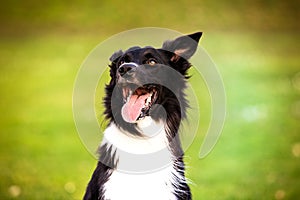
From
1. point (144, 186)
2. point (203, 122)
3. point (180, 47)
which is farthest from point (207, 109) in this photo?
point (144, 186)

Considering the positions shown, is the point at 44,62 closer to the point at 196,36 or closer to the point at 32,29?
the point at 32,29

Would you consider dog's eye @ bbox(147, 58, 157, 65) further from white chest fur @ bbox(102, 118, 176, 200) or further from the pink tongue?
white chest fur @ bbox(102, 118, 176, 200)

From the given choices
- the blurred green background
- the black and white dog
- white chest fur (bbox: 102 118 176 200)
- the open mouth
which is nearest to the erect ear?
the black and white dog

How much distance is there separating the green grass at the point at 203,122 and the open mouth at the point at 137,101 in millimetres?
481

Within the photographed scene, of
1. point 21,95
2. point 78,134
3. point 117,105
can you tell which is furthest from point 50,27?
point 117,105

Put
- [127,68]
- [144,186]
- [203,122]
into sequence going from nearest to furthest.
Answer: [127,68] < [144,186] < [203,122]

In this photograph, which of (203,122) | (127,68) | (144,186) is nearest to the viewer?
(127,68)

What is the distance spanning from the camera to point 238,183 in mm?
3131

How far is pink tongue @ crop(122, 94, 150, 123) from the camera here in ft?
8.46

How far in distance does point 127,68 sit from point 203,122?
0.68 m

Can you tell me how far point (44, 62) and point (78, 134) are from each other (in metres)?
0.42

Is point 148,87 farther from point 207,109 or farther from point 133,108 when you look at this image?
point 207,109

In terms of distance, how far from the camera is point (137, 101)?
2611mm

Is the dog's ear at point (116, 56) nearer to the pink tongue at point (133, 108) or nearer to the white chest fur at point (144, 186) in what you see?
the pink tongue at point (133, 108)
